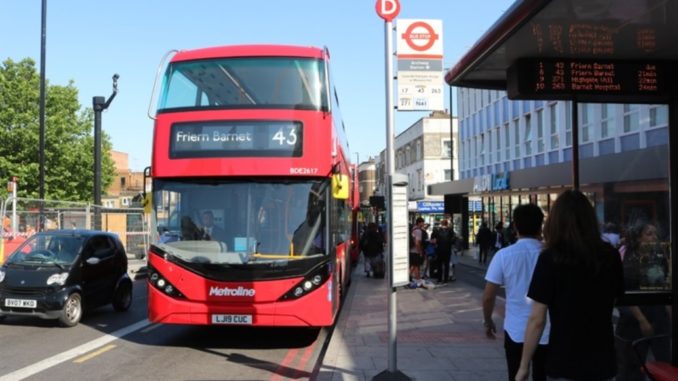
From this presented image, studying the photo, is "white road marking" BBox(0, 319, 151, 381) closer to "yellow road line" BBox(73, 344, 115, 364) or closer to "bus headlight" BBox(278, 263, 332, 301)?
"yellow road line" BBox(73, 344, 115, 364)

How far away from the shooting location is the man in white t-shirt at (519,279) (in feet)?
14.4

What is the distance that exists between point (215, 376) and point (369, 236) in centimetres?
1276

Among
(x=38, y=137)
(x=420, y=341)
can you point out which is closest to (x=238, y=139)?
(x=420, y=341)

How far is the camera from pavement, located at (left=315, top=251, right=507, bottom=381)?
7.12 meters

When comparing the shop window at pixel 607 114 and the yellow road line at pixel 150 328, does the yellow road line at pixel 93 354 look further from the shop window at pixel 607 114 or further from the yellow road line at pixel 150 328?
the shop window at pixel 607 114

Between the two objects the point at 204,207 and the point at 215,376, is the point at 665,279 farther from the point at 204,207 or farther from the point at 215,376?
the point at 204,207

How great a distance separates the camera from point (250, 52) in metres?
9.35

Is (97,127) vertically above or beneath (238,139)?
above

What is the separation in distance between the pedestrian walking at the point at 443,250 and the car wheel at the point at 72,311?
995 cm

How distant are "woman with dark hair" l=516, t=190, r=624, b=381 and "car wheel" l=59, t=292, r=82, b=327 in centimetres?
901

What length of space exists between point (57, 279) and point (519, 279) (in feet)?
27.8

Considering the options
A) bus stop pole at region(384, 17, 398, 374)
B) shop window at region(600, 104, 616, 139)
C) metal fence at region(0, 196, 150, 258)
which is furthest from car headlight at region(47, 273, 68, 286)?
shop window at region(600, 104, 616, 139)

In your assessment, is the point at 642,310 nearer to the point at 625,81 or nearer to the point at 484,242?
the point at 625,81

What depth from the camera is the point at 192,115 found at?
893cm
